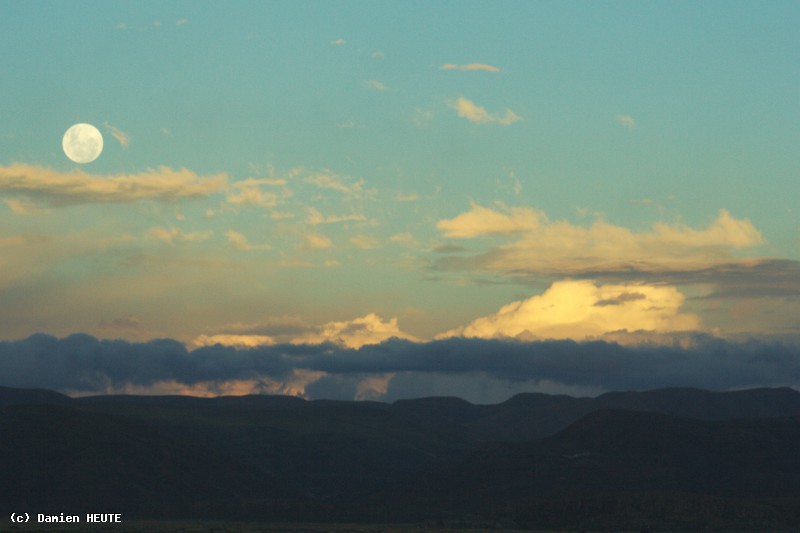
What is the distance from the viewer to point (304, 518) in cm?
17375

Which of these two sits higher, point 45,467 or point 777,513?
point 45,467

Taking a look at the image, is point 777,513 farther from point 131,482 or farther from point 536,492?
point 131,482

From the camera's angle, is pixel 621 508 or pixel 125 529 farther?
pixel 621 508

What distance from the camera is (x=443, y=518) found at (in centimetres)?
17125

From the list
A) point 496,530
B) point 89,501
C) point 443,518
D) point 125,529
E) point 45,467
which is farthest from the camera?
point 45,467

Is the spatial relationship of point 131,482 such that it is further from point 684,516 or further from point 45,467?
point 684,516

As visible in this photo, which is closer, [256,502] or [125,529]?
[125,529]

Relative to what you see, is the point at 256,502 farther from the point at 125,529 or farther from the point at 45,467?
the point at 125,529

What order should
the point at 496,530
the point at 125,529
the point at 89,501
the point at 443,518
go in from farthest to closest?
the point at 89,501 < the point at 443,518 < the point at 496,530 < the point at 125,529

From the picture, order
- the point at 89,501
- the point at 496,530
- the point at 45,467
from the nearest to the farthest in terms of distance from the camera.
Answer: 1. the point at 496,530
2. the point at 89,501
3. the point at 45,467

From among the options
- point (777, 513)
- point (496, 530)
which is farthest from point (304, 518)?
point (777, 513)

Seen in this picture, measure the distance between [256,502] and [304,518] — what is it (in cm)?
1552

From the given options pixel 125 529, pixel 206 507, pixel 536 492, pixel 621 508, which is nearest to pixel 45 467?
pixel 206 507

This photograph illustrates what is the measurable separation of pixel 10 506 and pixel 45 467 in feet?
51.5
